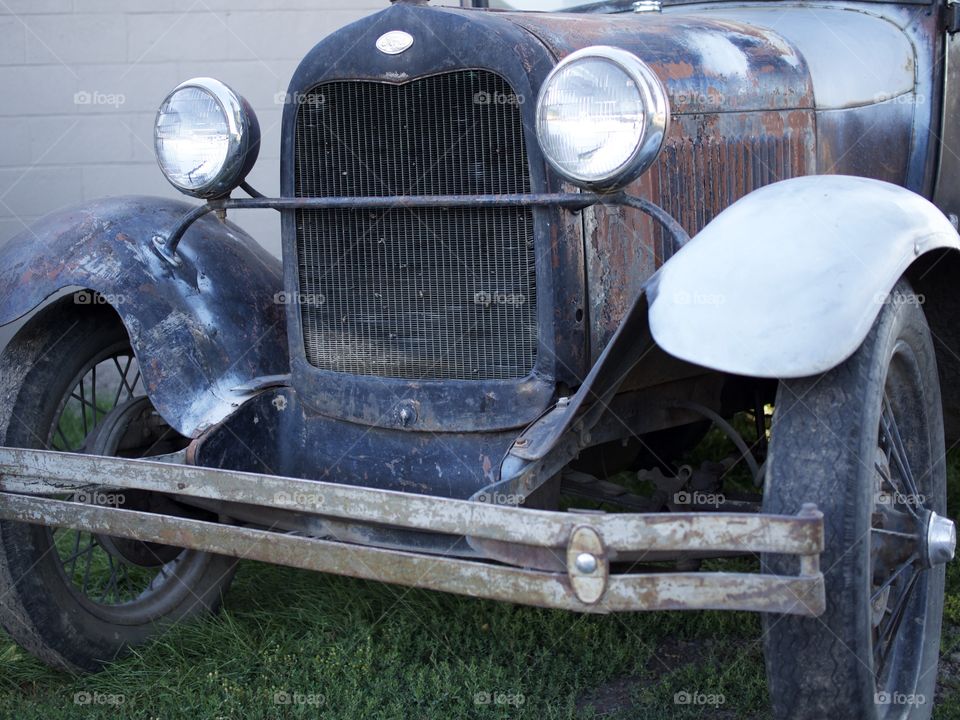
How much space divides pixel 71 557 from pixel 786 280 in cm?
198

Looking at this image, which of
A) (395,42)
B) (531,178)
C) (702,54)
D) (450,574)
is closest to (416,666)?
(450,574)

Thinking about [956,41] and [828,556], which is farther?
[956,41]

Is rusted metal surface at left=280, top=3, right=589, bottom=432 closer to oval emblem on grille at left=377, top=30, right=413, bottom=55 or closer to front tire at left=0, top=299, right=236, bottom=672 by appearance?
oval emblem on grille at left=377, top=30, right=413, bottom=55

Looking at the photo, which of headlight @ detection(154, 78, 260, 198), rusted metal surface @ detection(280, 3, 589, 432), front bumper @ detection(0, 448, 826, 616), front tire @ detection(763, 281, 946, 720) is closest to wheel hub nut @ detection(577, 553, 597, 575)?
front bumper @ detection(0, 448, 826, 616)

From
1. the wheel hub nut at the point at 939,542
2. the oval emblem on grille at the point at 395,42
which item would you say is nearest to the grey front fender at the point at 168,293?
the oval emblem on grille at the point at 395,42

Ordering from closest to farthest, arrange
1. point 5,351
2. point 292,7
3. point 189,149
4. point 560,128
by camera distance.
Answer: point 560,128, point 189,149, point 5,351, point 292,7

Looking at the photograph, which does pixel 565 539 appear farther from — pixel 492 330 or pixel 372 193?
pixel 372 193

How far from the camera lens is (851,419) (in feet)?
6.18

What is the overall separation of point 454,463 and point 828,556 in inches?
33.9

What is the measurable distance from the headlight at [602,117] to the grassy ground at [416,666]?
4.03 ft

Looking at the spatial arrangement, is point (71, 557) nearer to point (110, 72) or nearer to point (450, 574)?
point (450, 574)

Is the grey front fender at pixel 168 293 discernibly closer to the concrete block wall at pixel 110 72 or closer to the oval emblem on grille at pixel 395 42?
the oval emblem on grille at pixel 395 42

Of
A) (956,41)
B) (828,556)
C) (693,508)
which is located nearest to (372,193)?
(693,508)

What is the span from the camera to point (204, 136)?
2584mm
